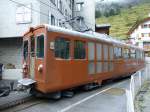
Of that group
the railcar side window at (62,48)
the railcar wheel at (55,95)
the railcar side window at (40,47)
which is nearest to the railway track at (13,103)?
the railcar wheel at (55,95)

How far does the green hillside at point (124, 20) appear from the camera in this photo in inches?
4977

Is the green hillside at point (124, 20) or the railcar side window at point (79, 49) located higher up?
the green hillside at point (124, 20)

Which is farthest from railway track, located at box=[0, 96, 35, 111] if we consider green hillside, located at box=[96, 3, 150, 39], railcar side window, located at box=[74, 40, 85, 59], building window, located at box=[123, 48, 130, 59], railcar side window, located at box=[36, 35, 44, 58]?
green hillside, located at box=[96, 3, 150, 39]

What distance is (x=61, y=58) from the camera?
1189 cm

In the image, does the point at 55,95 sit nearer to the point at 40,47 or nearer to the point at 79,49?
the point at 40,47

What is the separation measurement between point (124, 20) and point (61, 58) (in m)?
139

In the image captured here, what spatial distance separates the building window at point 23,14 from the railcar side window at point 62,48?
13.0 meters

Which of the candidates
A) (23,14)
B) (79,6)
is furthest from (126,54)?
(79,6)

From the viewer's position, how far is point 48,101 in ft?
39.6

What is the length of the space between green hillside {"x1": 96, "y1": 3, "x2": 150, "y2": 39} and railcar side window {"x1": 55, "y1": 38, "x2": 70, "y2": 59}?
100 m

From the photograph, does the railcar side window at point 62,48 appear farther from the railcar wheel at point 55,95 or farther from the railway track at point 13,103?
the railway track at point 13,103

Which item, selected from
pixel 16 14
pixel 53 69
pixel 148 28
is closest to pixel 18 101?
pixel 53 69

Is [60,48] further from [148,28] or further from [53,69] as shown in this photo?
[148,28]

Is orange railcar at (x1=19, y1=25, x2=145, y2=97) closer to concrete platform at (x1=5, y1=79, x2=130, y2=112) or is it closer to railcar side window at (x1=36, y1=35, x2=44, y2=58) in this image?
railcar side window at (x1=36, y1=35, x2=44, y2=58)
